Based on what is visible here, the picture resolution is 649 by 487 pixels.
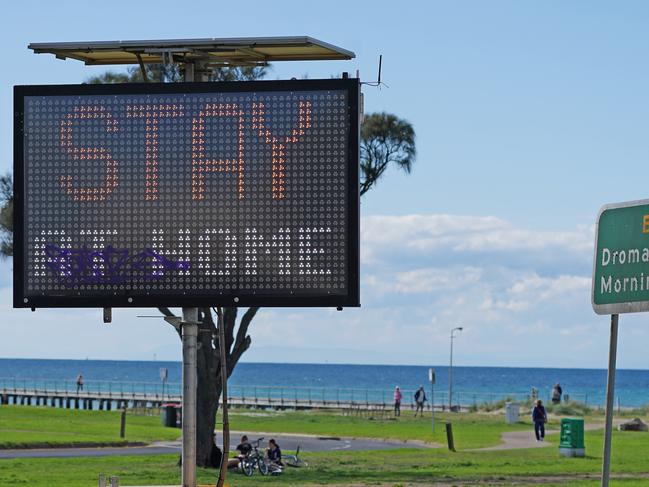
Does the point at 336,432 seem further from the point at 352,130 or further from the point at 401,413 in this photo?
the point at 352,130

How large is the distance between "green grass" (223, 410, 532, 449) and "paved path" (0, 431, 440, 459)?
2.02 m

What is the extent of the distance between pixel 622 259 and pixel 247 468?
82.1 feet

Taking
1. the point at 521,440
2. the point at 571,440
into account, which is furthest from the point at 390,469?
the point at 521,440

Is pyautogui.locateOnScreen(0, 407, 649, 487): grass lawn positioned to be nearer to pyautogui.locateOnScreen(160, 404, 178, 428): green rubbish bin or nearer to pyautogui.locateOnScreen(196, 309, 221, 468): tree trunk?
pyautogui.locateOnScreen(160, 404, 178, 428): green rubbish bin

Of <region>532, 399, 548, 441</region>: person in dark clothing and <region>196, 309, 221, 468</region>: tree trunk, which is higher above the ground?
<region>196, 309, 221, 468</region>: tree trunk

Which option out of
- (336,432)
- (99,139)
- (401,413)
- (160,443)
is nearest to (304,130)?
(99,139)

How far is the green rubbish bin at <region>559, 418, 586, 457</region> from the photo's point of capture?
38.2 m

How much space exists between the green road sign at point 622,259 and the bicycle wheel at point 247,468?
24564 mm

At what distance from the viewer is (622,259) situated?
30.6 feet

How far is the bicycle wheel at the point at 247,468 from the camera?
33309 mm

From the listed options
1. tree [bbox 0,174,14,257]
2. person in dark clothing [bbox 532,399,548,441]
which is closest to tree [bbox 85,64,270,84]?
tree [bbox 0,174,14,257]

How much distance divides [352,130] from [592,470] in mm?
20514

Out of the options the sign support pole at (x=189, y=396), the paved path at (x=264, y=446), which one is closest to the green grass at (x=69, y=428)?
the paved path at (x=264, y=446)

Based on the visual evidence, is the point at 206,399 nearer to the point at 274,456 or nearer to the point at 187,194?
the point at 274,456
